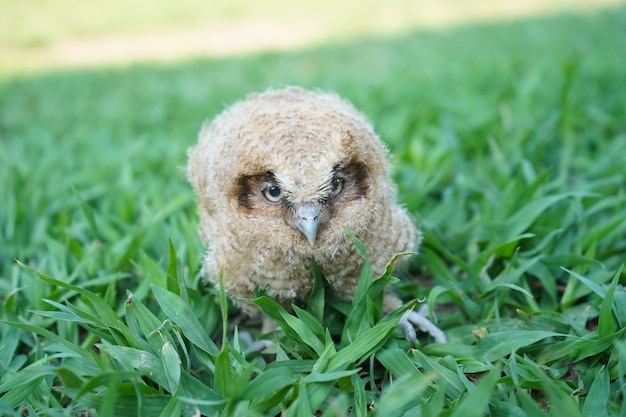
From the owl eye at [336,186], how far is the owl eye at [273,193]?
0.64 ft

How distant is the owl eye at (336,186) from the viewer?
1985 mm

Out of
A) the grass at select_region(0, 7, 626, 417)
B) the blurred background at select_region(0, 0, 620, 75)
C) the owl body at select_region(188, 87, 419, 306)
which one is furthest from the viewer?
the blurred background at select_region(0, 0, 620, 75)

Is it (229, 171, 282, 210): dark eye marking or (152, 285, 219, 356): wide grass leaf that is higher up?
(229, 171, 282, 210): dark eye marking

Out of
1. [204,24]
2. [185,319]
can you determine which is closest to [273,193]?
[185,319]

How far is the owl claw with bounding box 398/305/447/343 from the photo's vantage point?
7.18 feet

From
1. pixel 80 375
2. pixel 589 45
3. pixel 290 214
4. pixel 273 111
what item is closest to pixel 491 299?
pixel 290 214

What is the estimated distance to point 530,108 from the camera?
4.04 m

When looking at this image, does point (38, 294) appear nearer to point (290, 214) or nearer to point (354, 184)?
point (290, 214)

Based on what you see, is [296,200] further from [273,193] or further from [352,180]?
[352,180]

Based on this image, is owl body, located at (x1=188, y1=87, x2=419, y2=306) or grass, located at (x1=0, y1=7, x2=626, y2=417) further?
owl body, located at (x1=188, y1=87, x2=419, y2=306)

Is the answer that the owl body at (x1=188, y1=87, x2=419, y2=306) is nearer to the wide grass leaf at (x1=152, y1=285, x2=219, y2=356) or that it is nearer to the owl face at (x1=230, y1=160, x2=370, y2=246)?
the owl face at (x1=230, y1=160, x2=370, y2=246)

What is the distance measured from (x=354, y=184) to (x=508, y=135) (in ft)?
7.02

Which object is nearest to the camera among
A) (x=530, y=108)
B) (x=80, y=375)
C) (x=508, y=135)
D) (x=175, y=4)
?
(x=80, y=375)

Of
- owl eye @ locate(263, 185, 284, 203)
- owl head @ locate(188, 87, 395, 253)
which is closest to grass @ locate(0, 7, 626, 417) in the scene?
owl head @ locate(188, 87, 395, 253)
